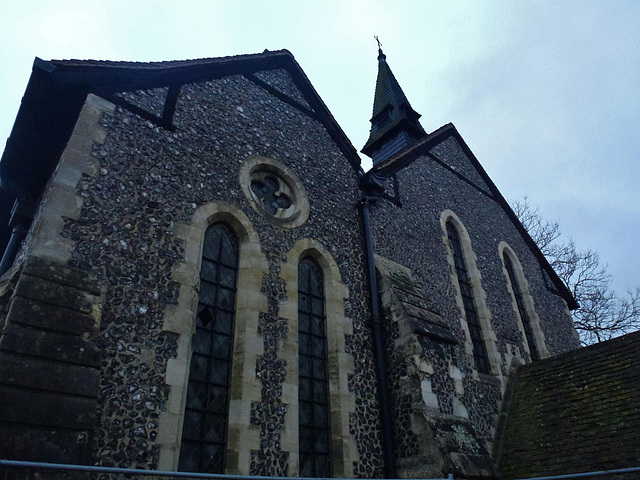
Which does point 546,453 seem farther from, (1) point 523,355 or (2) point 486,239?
(2) point 486,239

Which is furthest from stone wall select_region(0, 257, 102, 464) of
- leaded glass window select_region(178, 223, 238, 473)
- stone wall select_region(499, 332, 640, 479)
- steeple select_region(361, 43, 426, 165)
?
steeple select_region(361, 43, 426, 165)

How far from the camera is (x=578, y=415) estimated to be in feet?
25.1

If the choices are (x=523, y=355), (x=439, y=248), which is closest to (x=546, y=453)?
(x=523, y=355)

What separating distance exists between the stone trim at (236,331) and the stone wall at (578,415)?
186 inches

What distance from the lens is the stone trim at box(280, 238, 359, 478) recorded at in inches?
233

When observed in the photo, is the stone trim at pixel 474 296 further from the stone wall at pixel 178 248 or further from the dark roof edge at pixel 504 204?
the stone wall at pixel 178 248

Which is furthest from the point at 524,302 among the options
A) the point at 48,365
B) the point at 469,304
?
the point at 48,365

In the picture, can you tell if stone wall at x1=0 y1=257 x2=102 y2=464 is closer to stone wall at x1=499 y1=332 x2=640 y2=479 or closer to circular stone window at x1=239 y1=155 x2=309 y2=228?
circular stone window at x1=239 y1=155 x2=309 y2=228

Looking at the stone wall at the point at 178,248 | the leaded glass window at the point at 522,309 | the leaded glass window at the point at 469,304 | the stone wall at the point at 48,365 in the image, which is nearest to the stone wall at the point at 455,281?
the leaded glass window at the point at 469,304

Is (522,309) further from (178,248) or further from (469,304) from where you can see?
(178,248)

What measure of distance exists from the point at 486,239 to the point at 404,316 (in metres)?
6.18

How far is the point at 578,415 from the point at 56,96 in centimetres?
917

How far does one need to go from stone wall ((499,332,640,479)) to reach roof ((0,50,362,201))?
8.15 m

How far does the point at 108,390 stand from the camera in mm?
4480
